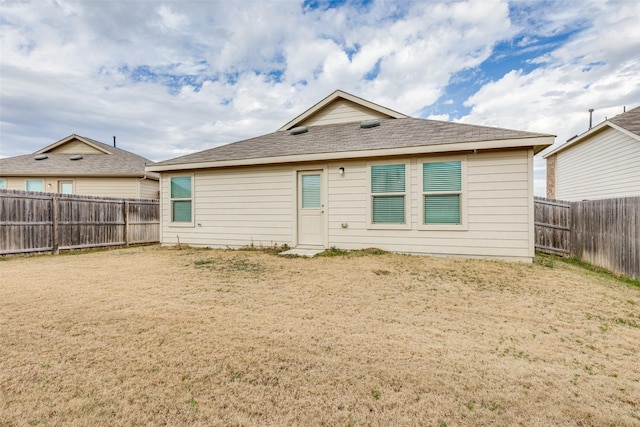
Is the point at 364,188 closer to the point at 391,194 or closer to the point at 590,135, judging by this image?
the point at 391,194

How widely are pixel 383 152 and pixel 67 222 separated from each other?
9.65 metres

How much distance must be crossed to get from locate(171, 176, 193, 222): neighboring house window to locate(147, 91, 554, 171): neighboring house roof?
46cm

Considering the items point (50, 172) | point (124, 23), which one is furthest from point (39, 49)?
point (50, 172)

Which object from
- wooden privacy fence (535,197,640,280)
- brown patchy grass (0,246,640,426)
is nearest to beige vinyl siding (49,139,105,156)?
brown patchy grass (0,246,640,426)

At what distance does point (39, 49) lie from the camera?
1105cm

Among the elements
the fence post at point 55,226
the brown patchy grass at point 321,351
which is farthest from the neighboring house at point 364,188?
the fence post at point 55,226

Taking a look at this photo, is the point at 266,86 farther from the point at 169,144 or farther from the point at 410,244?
the point at 169,144

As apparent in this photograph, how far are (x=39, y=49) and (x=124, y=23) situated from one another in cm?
489

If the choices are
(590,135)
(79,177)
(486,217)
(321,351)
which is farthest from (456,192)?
(79,177)

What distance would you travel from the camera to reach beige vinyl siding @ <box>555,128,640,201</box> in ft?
29.6

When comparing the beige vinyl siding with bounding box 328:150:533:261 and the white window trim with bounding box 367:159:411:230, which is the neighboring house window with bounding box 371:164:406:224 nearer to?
the white window trim with bounding box 367:159:411:230

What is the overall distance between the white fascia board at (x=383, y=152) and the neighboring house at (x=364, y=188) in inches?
0.9

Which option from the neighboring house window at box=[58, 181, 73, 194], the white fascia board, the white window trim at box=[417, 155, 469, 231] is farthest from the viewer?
the neighboring house window at box=[58, 181, 73, 194]

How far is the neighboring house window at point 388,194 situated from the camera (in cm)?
714
